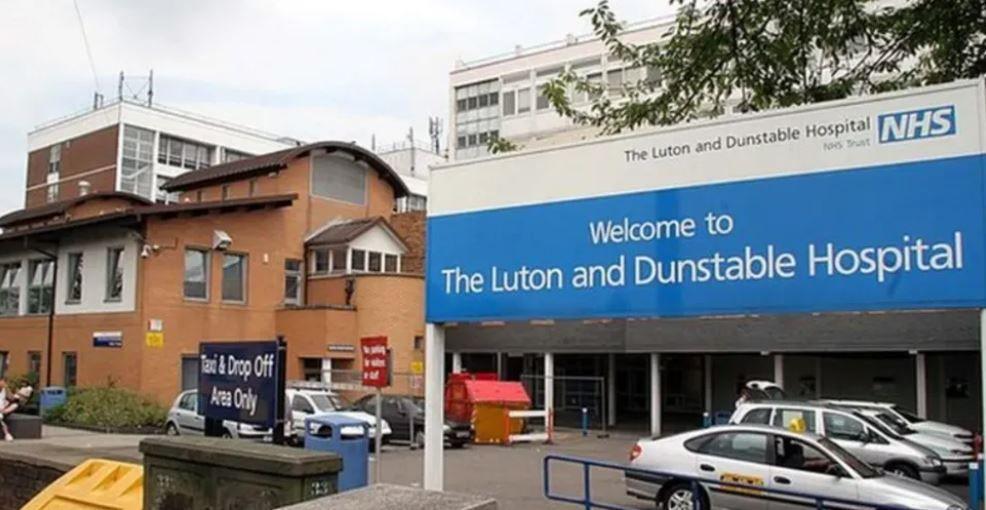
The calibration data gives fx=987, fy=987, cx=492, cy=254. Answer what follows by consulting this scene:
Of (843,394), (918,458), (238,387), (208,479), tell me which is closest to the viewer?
(208,479)

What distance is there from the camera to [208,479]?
285 inches

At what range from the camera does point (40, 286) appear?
32656 mm

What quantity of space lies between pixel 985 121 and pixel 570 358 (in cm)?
3618

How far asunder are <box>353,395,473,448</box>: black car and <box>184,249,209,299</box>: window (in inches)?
277

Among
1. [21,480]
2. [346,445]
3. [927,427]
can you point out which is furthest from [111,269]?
[927,427]

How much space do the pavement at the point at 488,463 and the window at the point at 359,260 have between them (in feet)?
32.2

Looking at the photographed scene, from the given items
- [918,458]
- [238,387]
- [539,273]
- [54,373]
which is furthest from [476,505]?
[54,373]

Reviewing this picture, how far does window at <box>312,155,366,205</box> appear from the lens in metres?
36.2

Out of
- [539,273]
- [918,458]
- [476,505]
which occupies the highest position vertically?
[539,273]

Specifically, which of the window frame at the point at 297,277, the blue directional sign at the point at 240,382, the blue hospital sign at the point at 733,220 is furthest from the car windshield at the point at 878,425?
the window frame at the point at 297,277

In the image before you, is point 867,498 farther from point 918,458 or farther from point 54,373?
point 54,373

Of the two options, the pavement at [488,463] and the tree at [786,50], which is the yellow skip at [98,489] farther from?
the tree at [786,50]

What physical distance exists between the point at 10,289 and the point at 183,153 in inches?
1684

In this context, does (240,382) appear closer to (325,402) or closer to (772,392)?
(325,402)
